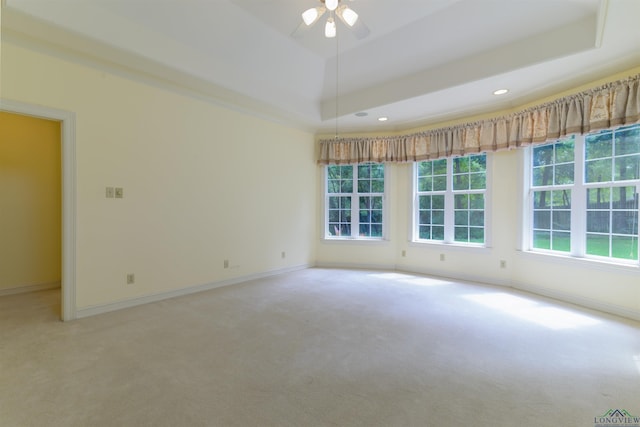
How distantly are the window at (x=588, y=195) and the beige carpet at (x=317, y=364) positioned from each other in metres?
0.82

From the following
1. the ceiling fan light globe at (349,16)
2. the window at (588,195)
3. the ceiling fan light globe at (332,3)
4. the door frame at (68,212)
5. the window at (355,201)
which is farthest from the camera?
the window at (355,201)

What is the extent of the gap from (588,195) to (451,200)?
1.76 m

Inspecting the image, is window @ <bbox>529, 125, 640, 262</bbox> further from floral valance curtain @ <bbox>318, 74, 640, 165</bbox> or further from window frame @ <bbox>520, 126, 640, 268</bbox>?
floral valance curtain @ <bbox>318, 74, 640, 165</bbox>

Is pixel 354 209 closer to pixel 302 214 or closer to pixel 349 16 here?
pixel 302 214

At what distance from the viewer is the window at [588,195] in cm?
326

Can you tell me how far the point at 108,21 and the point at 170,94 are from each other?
3.29 feet

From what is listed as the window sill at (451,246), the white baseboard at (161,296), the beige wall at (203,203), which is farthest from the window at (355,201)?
the white baseboard at (161,296)

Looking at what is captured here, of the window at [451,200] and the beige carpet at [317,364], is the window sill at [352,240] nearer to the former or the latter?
the window at [451,200]

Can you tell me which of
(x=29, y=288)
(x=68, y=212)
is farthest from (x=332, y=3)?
(x=29, y=288)

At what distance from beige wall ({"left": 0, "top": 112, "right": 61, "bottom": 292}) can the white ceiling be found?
80.5 inches

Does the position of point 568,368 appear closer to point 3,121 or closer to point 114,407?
point 114,407

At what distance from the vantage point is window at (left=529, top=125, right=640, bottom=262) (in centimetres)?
326

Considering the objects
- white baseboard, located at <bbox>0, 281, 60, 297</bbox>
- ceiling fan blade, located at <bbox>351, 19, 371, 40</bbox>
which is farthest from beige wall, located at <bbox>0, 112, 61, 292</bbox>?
ceiling fan blade, located at <bbox>351, 19, 371, 40</bbox>

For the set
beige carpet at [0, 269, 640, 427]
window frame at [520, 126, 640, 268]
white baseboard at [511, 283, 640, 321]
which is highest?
window frame at [520, 126, 640, 268]
